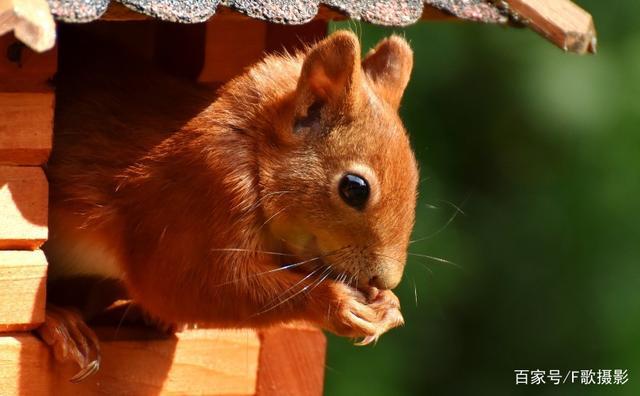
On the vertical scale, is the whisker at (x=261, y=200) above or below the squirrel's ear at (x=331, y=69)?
below

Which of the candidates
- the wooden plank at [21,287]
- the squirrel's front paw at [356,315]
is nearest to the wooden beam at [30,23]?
the wooden plank at [21,287]

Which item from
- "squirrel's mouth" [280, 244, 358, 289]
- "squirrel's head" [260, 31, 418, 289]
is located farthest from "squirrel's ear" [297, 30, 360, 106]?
"squirrel's mouth" [280, 244, 358, 289]

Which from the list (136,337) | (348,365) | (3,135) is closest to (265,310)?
(136,337)

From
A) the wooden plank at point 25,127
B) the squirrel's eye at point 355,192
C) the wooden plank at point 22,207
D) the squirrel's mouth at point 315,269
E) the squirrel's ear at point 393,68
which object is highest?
the squirrel's ear at point 393,68

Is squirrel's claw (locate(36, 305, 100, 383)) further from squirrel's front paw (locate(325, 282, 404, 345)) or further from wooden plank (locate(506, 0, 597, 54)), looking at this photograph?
wooden plank (locate(506, 0, 597, 54))

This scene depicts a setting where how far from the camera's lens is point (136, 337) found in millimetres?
2949

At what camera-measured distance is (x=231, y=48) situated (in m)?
3.07

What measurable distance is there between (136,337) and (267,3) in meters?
0.93

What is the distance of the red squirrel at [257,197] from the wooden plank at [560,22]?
14.2 inches

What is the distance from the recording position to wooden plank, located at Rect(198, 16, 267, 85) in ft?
10.00

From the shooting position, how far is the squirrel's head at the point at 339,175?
2598mm

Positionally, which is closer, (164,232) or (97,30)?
(164,232)

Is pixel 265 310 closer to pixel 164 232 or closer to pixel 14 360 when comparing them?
pixel 164 232

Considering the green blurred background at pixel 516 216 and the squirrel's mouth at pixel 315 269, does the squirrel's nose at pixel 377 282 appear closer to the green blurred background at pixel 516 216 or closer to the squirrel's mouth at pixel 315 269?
the squirrel's mouth at pixel 315 269
